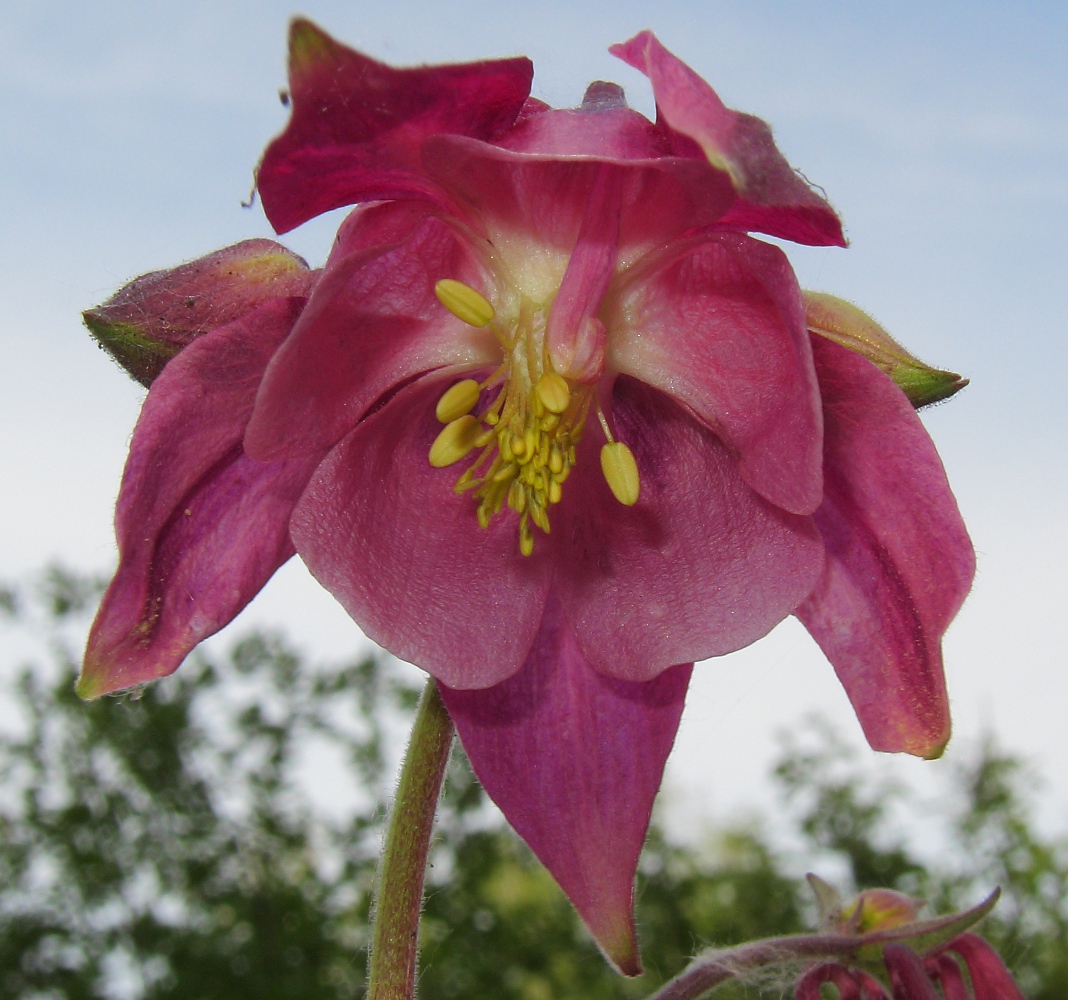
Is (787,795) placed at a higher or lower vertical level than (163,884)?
higher

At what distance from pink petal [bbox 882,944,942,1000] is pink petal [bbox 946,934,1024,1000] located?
136 millimetres

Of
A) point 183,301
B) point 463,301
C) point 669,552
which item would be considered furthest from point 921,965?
point 183,301

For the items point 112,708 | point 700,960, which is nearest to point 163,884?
point 112,708

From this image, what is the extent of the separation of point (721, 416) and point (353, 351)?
423mm

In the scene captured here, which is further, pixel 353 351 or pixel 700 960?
pixel 700 960

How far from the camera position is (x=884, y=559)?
133 cm

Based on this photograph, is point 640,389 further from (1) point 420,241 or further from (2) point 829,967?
(2) point 829,967

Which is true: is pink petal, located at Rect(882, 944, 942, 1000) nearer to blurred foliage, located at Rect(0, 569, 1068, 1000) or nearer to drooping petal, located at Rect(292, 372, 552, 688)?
drooping petal, located at Rect(292, 372, 552, 688)

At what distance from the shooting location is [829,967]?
1686 millimetres

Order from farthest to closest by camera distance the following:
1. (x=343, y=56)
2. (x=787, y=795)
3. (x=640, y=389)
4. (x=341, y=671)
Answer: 1. (x=787, y=795)
2. (x=341, y=671)
3. (x=640, y=389)
4. (x=343, y=56)

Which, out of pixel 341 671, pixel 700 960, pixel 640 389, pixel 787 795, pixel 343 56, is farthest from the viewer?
pixel 787 795

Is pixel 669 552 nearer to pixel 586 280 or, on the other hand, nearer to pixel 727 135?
pixel 586 280

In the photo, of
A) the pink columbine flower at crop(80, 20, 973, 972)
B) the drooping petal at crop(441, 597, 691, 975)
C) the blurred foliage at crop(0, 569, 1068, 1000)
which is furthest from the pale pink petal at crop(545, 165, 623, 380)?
the blurred foliage at crop(0, 569, 1068, 1000)

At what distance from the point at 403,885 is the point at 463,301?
678 millimetres
